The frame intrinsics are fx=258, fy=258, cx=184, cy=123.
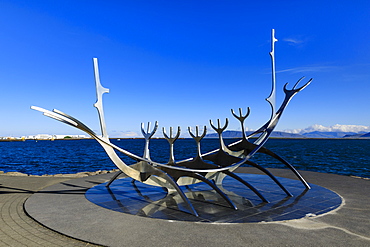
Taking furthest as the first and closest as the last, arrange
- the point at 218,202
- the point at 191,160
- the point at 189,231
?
the point at 191,160, the point at 218,202, the point at 189,231

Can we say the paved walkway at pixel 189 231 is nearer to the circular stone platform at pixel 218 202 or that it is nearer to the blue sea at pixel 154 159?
the circular stone platform at pixel 218 202

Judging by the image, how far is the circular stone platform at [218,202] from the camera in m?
8.55

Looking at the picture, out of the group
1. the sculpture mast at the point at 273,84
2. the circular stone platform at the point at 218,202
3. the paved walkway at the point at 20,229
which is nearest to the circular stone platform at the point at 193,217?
the circular stone platform at the point at 218,202

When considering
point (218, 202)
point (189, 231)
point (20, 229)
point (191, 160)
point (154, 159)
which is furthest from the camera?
point (154, 159)

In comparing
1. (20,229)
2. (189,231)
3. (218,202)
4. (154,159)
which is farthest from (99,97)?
(154,159)

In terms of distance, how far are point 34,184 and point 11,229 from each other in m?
7.71

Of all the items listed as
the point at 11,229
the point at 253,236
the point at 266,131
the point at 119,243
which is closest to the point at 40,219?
the point at 11,229

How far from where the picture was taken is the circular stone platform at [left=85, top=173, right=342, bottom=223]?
337 inches

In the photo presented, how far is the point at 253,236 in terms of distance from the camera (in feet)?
22.1

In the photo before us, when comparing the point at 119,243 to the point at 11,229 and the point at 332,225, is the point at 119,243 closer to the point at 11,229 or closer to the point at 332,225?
the point at 11,229

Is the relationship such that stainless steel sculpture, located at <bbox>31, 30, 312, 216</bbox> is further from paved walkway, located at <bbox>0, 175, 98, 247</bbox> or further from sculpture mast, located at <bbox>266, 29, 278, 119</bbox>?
paved walkway, located at <bbox>0, 175, 98, 247</bbox>

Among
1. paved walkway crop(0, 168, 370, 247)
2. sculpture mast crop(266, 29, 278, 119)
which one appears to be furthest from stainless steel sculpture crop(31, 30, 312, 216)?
paved walkway crop(0, 168, 370, 247)

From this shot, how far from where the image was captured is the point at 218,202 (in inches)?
409

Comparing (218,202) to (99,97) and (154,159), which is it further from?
(154,159)
